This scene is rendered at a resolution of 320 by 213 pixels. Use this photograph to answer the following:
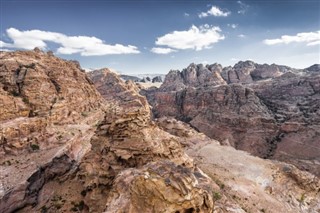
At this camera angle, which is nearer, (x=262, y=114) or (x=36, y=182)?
(x=36, y=182)

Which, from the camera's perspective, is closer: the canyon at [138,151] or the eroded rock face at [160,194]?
the eroded rock face at [160,194]

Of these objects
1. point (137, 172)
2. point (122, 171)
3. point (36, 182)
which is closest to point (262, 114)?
point (36, 182)

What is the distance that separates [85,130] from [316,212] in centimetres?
4388

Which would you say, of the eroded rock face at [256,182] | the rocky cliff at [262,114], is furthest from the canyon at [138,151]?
the rocky cliff at [262,114]

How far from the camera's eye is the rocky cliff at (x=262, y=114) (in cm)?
8662

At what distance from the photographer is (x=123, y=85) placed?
5221 inches

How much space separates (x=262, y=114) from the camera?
333 ft

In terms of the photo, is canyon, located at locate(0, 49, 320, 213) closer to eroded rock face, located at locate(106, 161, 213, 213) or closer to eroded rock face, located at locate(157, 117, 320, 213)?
eroded rock face, located at locate(106, 161, 213, 213)

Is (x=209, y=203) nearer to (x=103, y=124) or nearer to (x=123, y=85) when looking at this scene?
(x=103, y=124)

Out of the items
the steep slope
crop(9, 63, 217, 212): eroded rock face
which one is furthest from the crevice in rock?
crop(9, 63, 217, 212): eroded rock face

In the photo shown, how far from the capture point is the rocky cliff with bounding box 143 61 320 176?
3410 inches

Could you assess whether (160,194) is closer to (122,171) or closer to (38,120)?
(122,171)

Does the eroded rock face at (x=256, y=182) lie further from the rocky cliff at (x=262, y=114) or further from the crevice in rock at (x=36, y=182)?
the rocky cliff at (x=262, y=114)

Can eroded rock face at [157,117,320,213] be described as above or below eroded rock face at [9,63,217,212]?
below
